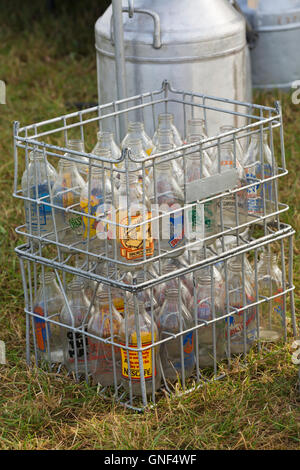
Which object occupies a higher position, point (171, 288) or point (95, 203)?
point (95, 203)

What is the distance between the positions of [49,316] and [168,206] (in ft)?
1.57

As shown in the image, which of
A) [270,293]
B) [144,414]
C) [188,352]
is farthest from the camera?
[270,293]

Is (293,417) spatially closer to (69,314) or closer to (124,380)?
(124,380)

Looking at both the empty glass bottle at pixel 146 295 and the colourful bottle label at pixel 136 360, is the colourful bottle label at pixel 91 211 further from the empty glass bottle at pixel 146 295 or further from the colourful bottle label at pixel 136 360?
the colourful bottle label at pixel 136 360

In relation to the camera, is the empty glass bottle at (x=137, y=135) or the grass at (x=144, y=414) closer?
the grass at (x=144, y=414)

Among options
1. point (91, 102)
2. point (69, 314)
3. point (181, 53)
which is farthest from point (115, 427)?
point (91, 102)

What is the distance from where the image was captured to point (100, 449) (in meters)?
1.78

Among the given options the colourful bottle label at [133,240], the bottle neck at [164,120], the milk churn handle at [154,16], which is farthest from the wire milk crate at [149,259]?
the milk churn handle at [154,16]

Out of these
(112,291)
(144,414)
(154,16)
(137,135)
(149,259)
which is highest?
(154,16)

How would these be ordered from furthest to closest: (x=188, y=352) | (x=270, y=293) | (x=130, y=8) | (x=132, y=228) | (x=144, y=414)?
1. (x=130, y=8)
2. (x=270, y=293)
3. (x=188, y=352)
4. (x=144, y=414)
5. (x=132, y=228)

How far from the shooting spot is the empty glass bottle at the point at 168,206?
184cm

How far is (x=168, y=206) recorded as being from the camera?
188cm

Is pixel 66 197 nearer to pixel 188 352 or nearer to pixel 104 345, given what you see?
pixel 104 345

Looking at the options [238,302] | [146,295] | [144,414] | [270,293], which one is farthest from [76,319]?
[270,293]
